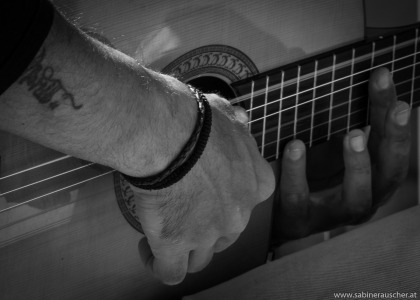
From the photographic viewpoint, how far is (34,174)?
2.78 ft

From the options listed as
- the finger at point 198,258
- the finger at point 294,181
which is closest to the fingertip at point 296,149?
the finger at point 294,181

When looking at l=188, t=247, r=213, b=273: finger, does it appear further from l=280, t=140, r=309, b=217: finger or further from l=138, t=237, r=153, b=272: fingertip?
l=280, t=140, r=309, b=217: finger

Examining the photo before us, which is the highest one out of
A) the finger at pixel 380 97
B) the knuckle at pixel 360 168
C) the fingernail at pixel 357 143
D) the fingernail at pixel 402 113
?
the finger at pixel 380 97

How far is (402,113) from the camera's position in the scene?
1.10m

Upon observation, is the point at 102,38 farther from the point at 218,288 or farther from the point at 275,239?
the point at 275,239

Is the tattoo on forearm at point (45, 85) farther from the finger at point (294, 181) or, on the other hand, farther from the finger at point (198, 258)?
the finger at point (294, 181)

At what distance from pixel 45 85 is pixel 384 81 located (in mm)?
680

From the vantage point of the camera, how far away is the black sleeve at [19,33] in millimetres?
558

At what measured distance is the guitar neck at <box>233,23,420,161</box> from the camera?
39.1 inches

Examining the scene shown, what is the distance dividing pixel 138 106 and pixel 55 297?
Result: 410mm

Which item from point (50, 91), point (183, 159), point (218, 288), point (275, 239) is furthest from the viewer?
point (275, 239)

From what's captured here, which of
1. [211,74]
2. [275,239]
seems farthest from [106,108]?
[275,239]

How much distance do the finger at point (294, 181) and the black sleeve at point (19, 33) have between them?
559 millimetres

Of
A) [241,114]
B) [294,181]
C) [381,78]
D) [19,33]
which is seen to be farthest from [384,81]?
[19,33]
